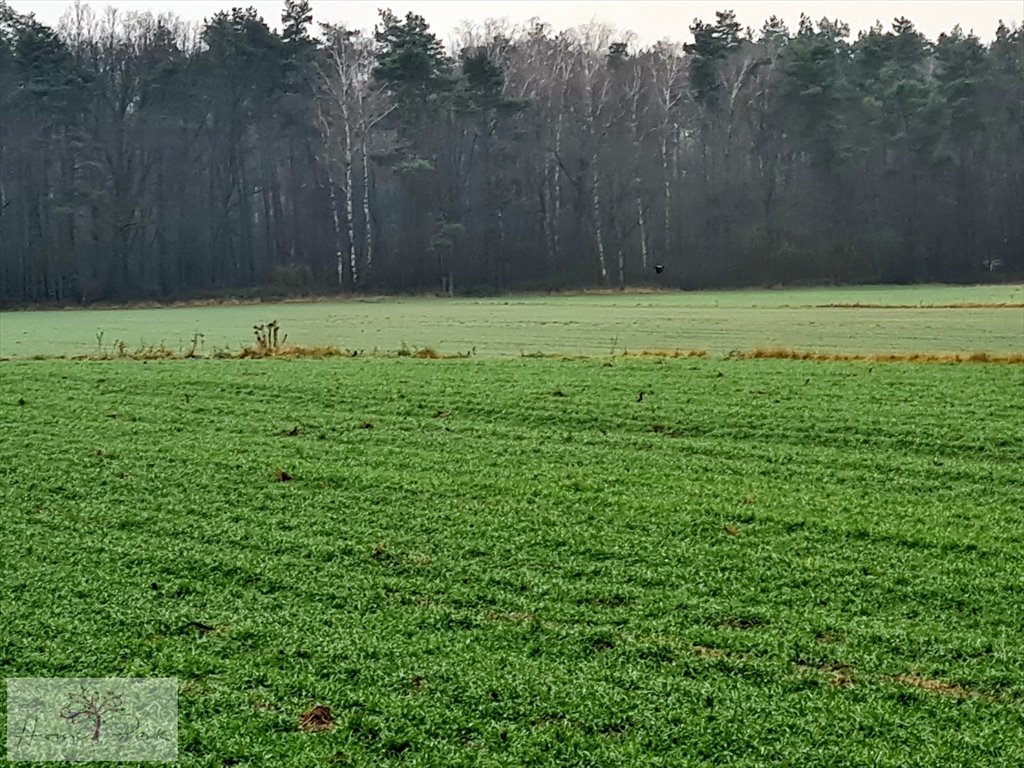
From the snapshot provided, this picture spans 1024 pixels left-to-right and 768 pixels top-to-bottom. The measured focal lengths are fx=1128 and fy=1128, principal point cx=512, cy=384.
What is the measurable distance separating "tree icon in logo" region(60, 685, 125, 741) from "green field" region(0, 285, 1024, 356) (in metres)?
12.2

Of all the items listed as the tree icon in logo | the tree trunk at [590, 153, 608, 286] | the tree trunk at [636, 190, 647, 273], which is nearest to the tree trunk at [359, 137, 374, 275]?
the tree trunk at [590, 153, 608, 286]

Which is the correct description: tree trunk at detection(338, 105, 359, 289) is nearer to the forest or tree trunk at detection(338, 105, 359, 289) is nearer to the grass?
the forest

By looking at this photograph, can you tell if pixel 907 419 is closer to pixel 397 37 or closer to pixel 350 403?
pixel 350 403

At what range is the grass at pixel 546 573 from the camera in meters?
4.21

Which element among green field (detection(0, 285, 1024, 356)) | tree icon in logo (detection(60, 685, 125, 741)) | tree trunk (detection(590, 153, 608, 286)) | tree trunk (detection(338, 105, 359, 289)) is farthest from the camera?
tree trunk (detection(590, 153, 608, 286))

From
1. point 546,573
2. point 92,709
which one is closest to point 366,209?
point 546,573

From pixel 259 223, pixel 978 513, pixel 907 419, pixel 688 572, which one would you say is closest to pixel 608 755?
pixel 688 572

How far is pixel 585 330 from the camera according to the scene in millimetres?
22531

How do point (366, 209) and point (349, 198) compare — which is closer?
point (366, 209)

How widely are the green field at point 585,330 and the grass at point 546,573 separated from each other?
697 centimetres

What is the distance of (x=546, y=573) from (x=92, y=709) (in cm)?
234

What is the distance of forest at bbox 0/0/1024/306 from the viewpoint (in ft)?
165

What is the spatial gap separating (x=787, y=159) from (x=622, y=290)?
13.1 meters

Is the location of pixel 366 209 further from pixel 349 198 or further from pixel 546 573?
pixel 546 573
